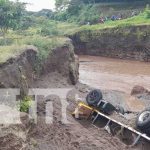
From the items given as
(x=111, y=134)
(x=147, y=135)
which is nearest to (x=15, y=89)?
(x=111, y=134)

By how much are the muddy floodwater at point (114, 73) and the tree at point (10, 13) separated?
5.67 meters

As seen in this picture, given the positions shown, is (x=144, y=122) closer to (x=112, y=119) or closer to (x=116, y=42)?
(x=112, y=119)

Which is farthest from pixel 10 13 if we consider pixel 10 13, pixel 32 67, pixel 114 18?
pixel 114 18

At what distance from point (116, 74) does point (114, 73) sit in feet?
2.03

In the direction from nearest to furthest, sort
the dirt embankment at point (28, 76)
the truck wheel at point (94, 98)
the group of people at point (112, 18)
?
the dirt embankment at point (28, 76), the truck wheel at point (94, 98), the group of people at point (112, 18)

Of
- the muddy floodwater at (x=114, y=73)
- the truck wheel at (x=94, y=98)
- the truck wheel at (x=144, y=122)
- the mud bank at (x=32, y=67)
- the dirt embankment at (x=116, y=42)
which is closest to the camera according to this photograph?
the truck wheel at (x=144, y=122)

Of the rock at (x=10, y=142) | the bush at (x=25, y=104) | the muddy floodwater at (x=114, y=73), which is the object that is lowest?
the muddy floodwater at (x=114, y=73)

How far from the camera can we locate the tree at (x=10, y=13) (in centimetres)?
2108

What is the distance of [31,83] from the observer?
608 inches

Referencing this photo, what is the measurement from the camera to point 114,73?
2941 cm

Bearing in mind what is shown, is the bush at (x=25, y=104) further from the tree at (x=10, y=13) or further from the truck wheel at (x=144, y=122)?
the tree at (x=10, y=13)

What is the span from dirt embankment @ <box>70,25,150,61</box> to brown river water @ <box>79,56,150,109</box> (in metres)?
0.94

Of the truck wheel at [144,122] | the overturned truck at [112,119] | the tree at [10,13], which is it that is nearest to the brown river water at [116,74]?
the overturned truck at [112,119]

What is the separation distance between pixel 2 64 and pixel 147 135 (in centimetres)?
481
